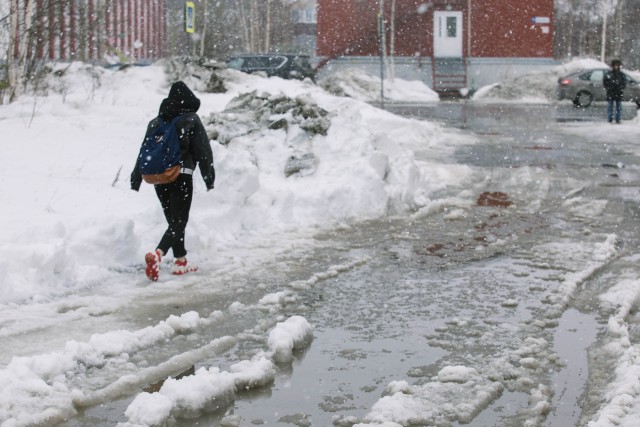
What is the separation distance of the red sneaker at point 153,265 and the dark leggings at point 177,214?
257mm

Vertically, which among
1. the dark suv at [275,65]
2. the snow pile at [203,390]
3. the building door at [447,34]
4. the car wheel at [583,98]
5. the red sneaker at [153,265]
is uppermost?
the building door at [447,34]

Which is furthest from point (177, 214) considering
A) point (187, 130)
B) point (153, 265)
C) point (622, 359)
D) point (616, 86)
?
point (616, 86)

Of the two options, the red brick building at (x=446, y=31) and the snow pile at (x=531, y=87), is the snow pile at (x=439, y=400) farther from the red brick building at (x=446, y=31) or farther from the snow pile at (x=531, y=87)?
the red brick building at (x=446, y=31)

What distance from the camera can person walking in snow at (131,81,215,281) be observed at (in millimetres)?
7121

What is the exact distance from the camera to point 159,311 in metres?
6.05

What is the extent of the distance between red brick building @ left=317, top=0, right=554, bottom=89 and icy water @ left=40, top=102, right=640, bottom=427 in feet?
103

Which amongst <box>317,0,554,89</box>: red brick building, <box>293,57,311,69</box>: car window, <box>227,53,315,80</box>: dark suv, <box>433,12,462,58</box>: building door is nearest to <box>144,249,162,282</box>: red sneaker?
<box>227,53,315,80</box>: dark suv

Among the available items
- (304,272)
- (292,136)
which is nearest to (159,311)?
(304,272)

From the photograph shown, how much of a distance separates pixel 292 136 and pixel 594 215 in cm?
382

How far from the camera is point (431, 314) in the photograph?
238 inches

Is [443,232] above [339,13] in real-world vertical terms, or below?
below

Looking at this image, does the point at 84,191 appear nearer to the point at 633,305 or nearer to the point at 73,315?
the point at 73,315

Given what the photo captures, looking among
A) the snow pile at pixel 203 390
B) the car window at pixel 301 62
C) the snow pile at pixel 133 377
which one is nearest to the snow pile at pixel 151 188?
the snow pile at pixel 133 377

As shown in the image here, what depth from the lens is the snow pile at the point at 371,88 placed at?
36.1 meters
